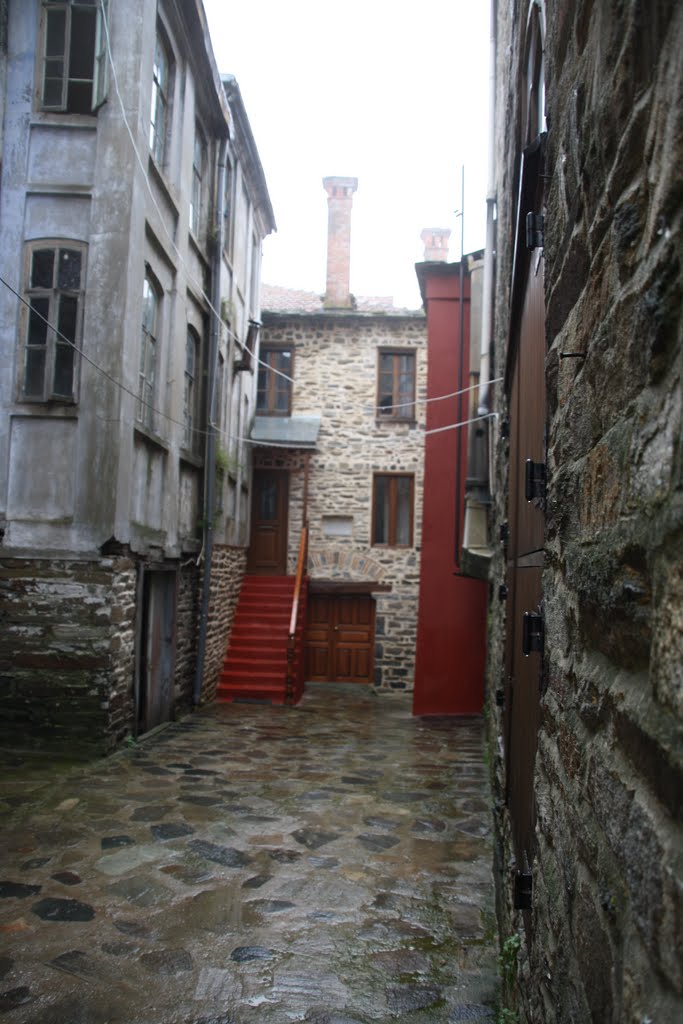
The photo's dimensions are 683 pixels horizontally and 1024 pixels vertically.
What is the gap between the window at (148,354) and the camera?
8875mm

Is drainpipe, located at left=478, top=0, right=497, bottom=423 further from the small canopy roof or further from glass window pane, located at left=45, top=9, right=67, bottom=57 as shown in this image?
the small canopy roof

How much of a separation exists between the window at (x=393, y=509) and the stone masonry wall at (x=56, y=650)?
893 cm

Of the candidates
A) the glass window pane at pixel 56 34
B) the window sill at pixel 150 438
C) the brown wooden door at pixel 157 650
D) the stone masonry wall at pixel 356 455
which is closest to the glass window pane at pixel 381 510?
the stone masonry wall at pixel 356 455

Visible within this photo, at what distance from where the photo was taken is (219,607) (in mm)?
13094

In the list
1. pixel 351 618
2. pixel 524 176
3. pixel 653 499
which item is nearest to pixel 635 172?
pixel 653 499

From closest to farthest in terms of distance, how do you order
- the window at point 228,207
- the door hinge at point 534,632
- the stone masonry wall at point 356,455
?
1. the door hinge at point 534,632
2. the window at point 228,207
3. the stone masonry wall at point 356,455

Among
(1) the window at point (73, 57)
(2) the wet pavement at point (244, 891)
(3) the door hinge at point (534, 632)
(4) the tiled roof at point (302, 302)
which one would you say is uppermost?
(4) the tiled roof at point (302, 302)

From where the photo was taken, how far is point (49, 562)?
7.80 metres

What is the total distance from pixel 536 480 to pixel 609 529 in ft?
3.35

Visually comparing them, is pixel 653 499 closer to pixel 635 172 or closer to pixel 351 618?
pixel 635 172

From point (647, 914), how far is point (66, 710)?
759cm

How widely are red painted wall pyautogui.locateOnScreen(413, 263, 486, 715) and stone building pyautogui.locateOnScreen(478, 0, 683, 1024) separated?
9036 mm

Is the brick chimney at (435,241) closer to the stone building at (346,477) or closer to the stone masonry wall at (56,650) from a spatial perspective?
the stone building at (346,477)

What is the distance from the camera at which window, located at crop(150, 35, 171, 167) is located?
9.14m
